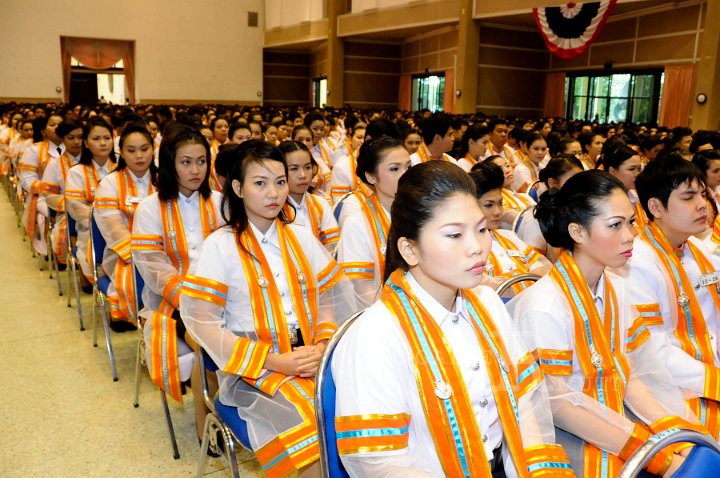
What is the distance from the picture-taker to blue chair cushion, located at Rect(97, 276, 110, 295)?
3636mm

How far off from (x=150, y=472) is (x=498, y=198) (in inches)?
81.9

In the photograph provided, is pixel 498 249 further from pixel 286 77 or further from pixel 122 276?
pixel 286 77

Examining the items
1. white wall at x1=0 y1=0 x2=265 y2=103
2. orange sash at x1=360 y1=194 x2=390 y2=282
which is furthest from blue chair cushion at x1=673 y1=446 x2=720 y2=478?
white wall at x1=0 y1=0 x2=265 y2=103

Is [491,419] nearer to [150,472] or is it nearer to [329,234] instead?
[150,472]

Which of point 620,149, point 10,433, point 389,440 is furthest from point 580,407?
point 620,149

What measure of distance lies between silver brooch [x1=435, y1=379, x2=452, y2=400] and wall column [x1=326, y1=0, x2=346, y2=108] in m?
21.0

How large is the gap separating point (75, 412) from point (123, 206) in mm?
1290

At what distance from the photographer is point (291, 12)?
23.6m

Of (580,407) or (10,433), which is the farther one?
(10,433)

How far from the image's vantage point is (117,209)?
3830 mm

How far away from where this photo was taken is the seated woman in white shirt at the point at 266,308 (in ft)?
6.68

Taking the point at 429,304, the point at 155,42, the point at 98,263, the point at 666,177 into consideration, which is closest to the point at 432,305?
the point at 429,304

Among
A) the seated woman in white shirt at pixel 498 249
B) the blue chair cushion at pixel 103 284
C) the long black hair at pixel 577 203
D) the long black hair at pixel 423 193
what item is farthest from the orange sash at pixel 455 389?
the blue chair cushion at pixel 103 284

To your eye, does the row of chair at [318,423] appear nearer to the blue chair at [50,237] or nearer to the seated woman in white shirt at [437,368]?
the seated woman in white shirt at [437,368]
